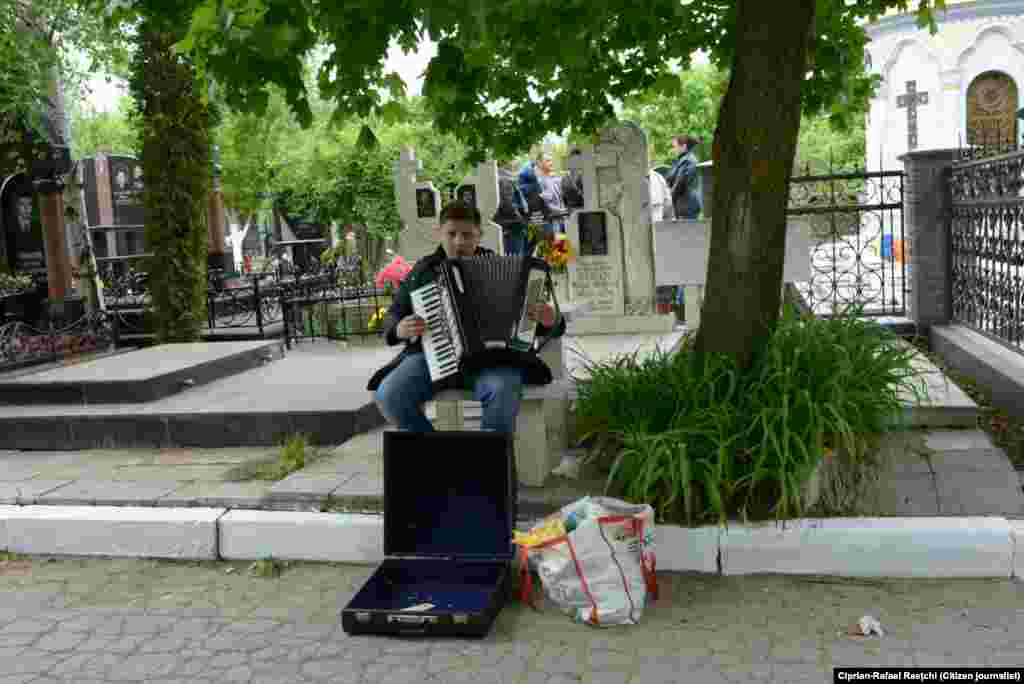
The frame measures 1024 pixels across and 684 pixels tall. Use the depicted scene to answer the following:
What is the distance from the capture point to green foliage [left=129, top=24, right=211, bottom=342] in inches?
520

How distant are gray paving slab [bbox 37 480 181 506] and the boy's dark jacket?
165 centimetres

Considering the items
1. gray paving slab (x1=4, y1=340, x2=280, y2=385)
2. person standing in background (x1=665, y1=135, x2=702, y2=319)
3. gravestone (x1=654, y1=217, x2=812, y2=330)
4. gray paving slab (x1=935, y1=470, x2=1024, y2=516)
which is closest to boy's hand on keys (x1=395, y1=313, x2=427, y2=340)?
gray paving slab (x1=935, y1=470, x2=1024, y2=516)

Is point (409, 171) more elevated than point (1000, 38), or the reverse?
point (1000, 38)

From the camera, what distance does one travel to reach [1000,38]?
2767 centimetres

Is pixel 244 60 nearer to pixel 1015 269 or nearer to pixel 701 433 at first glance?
pixel 701 433

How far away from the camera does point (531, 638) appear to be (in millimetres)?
4453

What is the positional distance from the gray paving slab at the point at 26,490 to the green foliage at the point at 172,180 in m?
6.85

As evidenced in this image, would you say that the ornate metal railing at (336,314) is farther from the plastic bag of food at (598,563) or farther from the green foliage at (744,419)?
the plastic bag of food at (598,563)

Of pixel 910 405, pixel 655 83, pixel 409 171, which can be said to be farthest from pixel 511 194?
pixel 910 405

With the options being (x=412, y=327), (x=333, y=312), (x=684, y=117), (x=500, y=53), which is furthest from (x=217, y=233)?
(x=684, y=117)

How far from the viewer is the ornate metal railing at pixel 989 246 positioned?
23.5 ft

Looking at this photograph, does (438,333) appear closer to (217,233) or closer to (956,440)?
(956,440)

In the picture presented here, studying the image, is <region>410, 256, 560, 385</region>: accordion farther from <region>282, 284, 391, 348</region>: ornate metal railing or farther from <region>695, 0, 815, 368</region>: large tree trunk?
<region>282, 284, 391, 348</region>: ornate metal railing

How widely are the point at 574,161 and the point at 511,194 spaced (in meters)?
3.09
